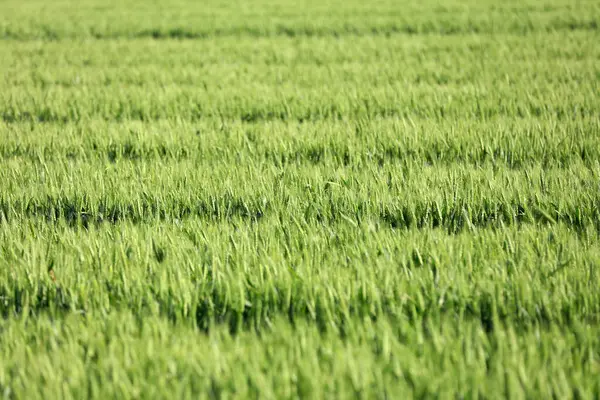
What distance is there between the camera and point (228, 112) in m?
4.32

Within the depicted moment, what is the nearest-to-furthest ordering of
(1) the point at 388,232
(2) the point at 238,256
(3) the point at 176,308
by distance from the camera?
1. (3) the point at 176,308
2. (2) the point at 238,256
3. (1) the point at 388,232

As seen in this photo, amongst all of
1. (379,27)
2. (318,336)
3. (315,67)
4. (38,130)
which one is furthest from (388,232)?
(379,27)

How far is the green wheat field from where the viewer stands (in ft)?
4.65

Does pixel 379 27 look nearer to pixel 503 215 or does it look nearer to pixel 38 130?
pixel 38 130

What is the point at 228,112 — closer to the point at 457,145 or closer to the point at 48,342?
the point at 457,145

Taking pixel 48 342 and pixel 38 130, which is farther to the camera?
pixel 38 130

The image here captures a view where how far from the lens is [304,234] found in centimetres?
210

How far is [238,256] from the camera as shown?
1.96m

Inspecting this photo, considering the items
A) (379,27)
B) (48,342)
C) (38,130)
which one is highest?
(379,27)

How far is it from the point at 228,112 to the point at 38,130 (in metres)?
1.31

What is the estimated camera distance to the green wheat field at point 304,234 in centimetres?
142

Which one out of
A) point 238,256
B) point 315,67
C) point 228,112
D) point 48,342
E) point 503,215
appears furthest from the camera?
point 315,67

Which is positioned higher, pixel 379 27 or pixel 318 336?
pixel 379 27

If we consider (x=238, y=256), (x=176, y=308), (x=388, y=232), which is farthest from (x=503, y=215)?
(x=176, y=308)
